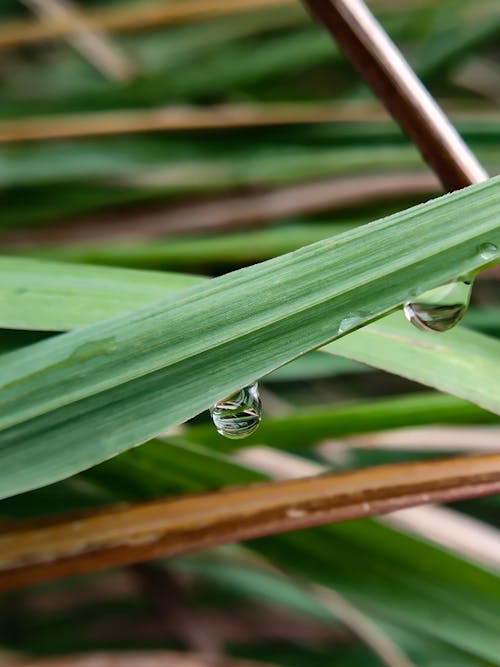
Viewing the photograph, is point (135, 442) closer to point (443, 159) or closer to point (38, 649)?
point (443, 159)

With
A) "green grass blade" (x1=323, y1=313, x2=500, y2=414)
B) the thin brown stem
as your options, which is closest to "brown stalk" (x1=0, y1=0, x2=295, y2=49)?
the thin brown stem

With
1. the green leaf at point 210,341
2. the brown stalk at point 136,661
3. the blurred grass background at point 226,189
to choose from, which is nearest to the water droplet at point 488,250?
the green leaf at point 210,341

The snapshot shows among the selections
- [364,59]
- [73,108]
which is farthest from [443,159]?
[73,108]

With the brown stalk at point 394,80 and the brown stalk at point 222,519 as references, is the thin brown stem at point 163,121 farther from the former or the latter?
the brown stalk at point 222,519

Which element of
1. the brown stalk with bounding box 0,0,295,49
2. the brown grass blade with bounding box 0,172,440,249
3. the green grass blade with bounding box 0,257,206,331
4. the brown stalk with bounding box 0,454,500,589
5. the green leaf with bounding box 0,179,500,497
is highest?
the brown stalk with bounding box 0,0,295,49

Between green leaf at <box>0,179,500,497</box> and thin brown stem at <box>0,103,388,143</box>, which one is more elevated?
thin brown stem at <box>0,103,388,143</box>

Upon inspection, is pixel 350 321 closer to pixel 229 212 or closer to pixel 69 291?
pixel 69 291

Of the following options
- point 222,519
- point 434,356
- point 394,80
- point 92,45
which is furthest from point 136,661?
point 92,45

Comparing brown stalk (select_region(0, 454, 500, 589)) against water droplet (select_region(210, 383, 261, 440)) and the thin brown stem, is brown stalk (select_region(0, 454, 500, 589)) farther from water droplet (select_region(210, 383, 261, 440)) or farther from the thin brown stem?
the thin brown stem
